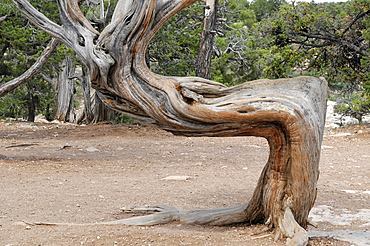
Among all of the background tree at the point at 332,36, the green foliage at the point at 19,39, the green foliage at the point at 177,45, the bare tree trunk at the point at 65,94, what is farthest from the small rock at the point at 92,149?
the bare tree trunk at the point at 65,94

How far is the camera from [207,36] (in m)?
13.1

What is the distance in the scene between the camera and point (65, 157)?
31.4 ft

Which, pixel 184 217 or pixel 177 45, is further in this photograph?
pixel 177 45

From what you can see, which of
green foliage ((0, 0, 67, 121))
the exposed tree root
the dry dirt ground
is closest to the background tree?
the dry dirt ground

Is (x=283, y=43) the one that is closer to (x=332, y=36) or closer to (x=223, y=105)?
(x=332, y=36)

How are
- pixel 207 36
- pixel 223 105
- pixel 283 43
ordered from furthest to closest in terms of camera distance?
pixel 283 43, pixel 207 36, pixel 223 105

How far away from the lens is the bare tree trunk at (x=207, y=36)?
42.3 ft

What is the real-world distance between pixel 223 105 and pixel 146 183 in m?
3.58

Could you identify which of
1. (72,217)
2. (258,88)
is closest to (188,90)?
(258,88)

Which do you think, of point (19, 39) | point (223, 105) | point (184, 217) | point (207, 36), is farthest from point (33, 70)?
point (223, 105)

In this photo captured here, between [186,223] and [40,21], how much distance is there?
351 centimetres

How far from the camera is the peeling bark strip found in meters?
4.01

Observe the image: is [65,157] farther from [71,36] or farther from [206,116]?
[206,116]

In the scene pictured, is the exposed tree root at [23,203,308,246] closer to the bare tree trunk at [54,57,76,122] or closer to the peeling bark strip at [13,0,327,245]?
the peeling bark strip at [13,0,327,245]
